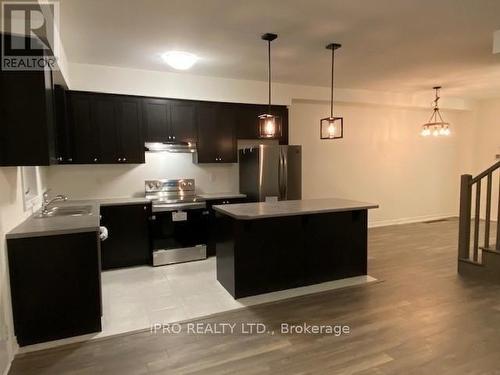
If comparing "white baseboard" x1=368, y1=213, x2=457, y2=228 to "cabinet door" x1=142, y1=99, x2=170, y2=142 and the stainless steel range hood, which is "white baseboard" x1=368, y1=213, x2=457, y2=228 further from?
A: "cabinet door" x1=142, y1=99, x2=170, y2=142

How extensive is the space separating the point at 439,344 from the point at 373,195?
4.62 m

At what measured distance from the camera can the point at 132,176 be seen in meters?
4.89

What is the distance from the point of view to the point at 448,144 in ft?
25.0

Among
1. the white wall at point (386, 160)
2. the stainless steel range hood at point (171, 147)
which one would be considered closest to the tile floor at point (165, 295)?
the stainless steel range hood at point (171, 147)

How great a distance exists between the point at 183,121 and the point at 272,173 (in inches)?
60.0

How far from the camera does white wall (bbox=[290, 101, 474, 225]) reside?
6.25 metres

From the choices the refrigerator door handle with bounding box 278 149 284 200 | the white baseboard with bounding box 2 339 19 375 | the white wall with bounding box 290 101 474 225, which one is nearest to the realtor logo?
the white baseboard with bounding box 2 339 19 375

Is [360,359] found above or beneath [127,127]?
beneath

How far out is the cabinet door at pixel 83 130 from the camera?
4.28m

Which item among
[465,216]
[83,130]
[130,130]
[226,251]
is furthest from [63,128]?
[465,216]

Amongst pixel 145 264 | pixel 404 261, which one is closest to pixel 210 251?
pixel 145 264

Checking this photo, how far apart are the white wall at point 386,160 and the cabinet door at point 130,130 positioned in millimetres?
2698

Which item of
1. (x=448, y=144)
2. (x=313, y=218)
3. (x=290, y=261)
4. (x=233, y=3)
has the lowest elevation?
(x=290, y=261)

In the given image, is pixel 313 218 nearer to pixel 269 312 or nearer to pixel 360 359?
pixel 269 312
